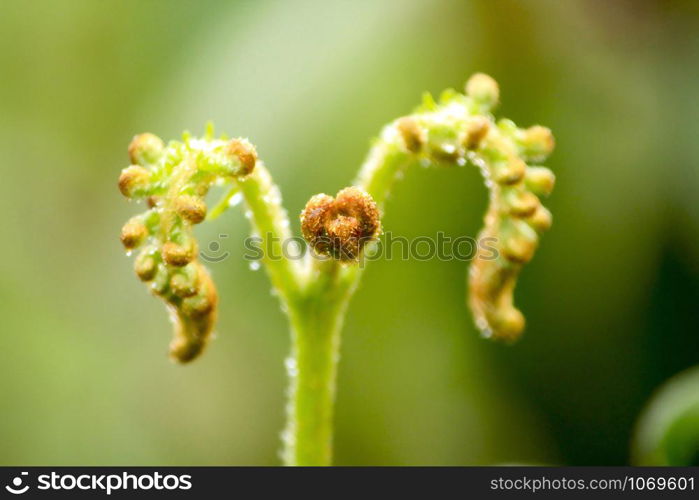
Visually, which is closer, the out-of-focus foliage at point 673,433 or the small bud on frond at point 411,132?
the small bud on frond at point 411,132

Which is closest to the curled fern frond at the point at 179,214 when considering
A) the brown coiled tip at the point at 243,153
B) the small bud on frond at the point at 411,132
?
the brown coiled tip at the point at 243,153

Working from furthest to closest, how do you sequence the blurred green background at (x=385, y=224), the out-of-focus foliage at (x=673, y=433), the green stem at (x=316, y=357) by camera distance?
the blurred green background at (x=385, y=224)
the out-of-focus foliage at (x=673, y=433)
the green stem at (x=316, y=357)

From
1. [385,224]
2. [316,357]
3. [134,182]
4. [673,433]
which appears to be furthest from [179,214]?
[385,224]

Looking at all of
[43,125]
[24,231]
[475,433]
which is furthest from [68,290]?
[475,433]

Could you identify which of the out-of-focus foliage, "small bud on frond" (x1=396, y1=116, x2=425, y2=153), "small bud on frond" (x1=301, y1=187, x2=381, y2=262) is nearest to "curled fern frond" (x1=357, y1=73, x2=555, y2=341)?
"small bud on frond" (x1=396, y1=116, x2=425, y2=153)

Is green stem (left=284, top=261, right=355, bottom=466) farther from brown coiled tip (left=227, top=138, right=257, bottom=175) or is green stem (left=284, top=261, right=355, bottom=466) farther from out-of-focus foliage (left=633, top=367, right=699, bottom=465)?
out-of-focus foliage (left=633, top=367, right=699, bottom=465)

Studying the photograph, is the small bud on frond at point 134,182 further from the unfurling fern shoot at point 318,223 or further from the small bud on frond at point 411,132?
the small bud on frond at point 411,132
